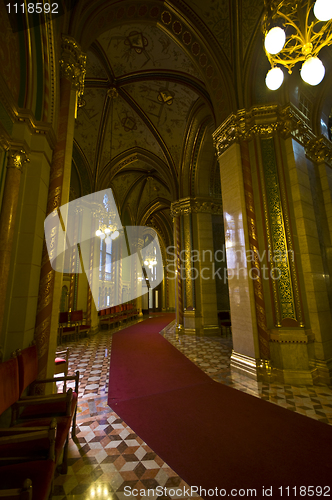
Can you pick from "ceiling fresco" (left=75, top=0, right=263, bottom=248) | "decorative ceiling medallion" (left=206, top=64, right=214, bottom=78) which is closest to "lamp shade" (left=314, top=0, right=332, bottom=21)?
"ceiling fresco" (left=75, top=0, right=263, bottom=248)

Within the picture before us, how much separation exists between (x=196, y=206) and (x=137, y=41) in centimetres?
538

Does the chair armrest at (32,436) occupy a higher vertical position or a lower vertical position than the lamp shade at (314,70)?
lower

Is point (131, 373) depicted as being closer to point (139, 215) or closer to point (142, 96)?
point (142, 96)

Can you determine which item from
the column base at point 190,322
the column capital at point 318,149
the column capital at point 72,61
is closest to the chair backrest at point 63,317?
the column base at point 190,322

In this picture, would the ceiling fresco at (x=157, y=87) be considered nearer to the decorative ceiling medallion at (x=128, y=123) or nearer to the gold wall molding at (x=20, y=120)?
the decorative ceiling medallion at (x=128, y=123)

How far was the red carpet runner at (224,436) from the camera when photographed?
1.90 m

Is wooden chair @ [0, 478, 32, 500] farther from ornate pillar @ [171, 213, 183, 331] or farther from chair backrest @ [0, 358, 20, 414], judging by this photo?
ornate pillar @ [171, 213, 183, 331]

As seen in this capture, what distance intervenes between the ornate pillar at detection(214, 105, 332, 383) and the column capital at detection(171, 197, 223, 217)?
4.03m

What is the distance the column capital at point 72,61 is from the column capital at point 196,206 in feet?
19.7

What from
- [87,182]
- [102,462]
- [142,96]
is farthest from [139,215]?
[102,462]

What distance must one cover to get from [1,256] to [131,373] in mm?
3351

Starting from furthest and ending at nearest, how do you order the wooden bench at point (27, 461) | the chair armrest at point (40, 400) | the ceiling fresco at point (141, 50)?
the ceiling fresco at point (141, 50) < the chair armrest at point (40, 400) < the wooden bench at point (27, 461)

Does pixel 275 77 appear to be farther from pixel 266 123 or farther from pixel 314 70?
pixel 266 123

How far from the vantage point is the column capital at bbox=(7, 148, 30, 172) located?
2900 millimetres
